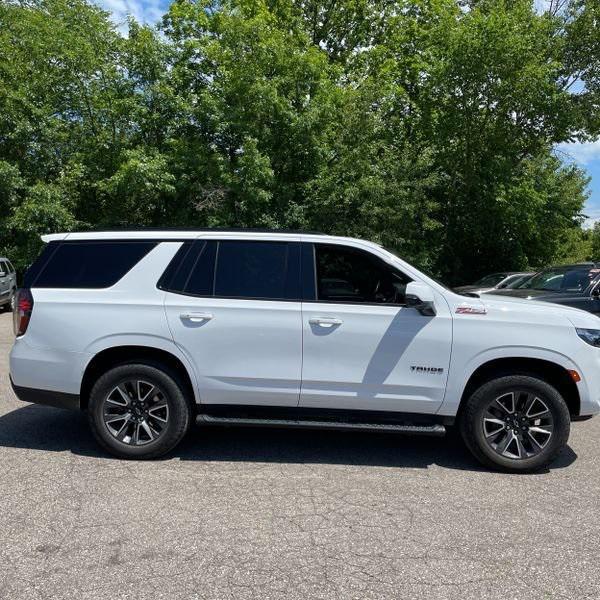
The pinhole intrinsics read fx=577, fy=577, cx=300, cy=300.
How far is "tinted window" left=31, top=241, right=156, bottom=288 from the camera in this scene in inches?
190

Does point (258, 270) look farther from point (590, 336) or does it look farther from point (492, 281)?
point (492, 281)

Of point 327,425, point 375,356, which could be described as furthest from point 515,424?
point 327,425

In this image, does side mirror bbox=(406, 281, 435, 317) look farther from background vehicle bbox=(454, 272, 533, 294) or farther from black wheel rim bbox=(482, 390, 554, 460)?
background vehicle bbox=(454, 272, 533, 294)

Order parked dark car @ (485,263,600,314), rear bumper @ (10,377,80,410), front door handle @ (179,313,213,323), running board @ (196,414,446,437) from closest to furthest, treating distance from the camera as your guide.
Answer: running board @ (196,414,446,437), front door handle @ (179,313,213,323), rear bumper @ (10,377,80,410), parked dark car @ (485,263,600,314)

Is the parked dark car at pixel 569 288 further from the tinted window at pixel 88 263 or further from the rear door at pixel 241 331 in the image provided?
the tinted window at pixel 88 263

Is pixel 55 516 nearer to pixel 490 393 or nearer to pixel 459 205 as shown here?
pixel 490 393

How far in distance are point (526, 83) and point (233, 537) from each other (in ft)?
64.2

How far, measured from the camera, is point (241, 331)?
459 cm

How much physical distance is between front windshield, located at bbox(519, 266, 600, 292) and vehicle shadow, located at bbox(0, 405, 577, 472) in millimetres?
5431

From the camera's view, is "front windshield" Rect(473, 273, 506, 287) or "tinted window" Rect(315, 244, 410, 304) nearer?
"tinted window" Rect(315, 244, 410, 304)

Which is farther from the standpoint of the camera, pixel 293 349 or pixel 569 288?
pixel 569 288

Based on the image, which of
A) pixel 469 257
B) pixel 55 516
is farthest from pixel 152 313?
pixel 469 257

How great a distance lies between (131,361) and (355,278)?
1966mm

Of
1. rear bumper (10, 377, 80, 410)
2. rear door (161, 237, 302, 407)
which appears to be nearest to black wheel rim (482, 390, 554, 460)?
rear door (161, 237, 302, 407)
